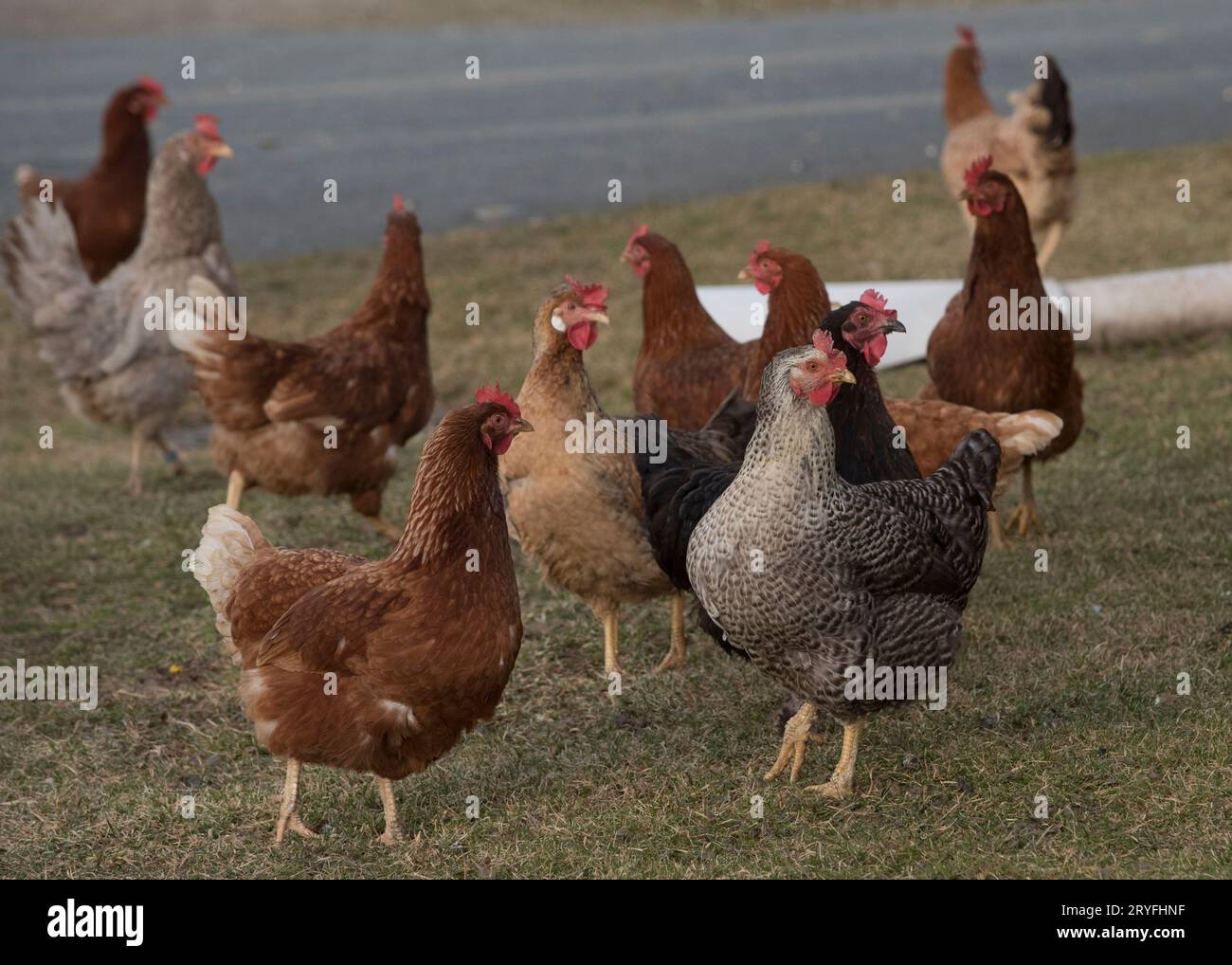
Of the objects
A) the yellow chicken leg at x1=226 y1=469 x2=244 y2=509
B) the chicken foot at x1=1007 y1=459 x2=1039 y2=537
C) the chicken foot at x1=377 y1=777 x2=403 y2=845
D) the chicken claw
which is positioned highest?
the yellow chicken leg at x1=226 y1=469 x2=244 y2=509

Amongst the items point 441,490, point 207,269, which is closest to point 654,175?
point 207,269

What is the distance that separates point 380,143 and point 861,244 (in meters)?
5.86

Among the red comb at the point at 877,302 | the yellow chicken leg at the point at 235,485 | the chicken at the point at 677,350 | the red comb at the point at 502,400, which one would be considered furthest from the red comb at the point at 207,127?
the red comb at the point at 877,302

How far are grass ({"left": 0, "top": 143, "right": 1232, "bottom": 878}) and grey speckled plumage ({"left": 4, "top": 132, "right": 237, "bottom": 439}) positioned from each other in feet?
1.82

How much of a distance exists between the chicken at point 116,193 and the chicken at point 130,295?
1132mm

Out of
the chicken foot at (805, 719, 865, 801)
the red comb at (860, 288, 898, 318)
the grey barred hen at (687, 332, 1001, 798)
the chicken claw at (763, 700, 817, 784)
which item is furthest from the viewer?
the red comb at (860, 288, 898, 318)

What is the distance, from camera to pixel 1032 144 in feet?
30.4

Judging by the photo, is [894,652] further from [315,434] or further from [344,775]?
[315,434]

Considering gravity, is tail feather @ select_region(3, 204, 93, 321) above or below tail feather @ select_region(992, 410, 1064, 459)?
above

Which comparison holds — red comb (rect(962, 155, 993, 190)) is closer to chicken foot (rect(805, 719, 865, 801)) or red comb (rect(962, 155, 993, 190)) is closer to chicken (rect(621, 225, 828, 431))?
chicken (rect(621, 225, 828, 431))

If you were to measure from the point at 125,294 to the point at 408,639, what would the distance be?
4.26 m

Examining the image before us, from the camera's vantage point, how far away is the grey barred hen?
12.9 ft

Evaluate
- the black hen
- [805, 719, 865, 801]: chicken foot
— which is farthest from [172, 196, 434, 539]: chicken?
[805, 719, 865, 801]: chicken foot

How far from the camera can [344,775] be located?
448 cm
